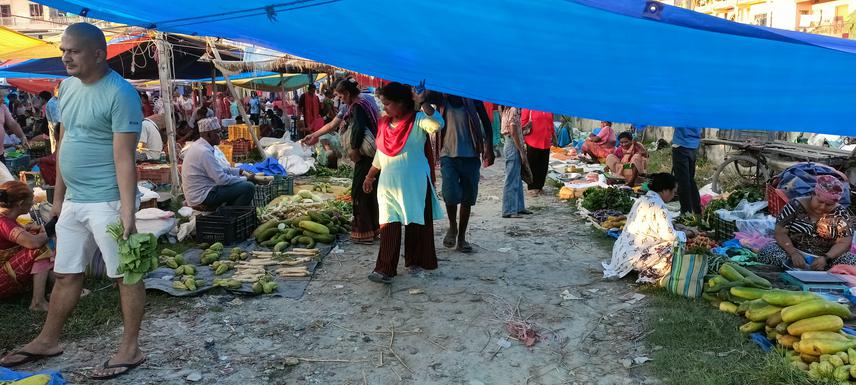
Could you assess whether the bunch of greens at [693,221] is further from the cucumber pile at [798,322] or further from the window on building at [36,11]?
the window on building at [36,11]

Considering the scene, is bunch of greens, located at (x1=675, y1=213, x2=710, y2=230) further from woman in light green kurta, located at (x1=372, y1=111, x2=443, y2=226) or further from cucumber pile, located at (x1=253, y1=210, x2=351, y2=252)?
cucumber pile, located at (x1=253, y1=210, x2=351, y2=252)

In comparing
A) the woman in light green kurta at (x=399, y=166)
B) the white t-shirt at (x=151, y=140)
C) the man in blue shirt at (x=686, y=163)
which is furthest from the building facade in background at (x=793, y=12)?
the woman in light green kurta at (x=399, y=166)

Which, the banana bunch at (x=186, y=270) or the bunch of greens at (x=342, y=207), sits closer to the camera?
the banana bunch at (x=186, y=270)

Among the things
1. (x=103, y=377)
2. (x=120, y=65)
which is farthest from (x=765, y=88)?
(x=120, y=65)

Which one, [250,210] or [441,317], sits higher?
[250,210]

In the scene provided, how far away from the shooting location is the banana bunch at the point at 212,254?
6.11m

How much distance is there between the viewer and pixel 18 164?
39.4 ft

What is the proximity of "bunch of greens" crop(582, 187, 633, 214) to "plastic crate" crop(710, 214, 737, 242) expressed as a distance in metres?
1.44

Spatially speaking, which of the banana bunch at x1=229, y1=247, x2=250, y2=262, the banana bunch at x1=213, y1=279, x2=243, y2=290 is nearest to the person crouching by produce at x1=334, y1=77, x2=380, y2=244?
the banana bunch at x1=229, y1=247, x2=250, y2=262

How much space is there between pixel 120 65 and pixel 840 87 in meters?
13.4

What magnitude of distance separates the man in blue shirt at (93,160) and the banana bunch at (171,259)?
2203mm

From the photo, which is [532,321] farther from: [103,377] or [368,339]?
[103,377]

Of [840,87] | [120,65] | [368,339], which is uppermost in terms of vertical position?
[120,65]

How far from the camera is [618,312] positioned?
4.89m
